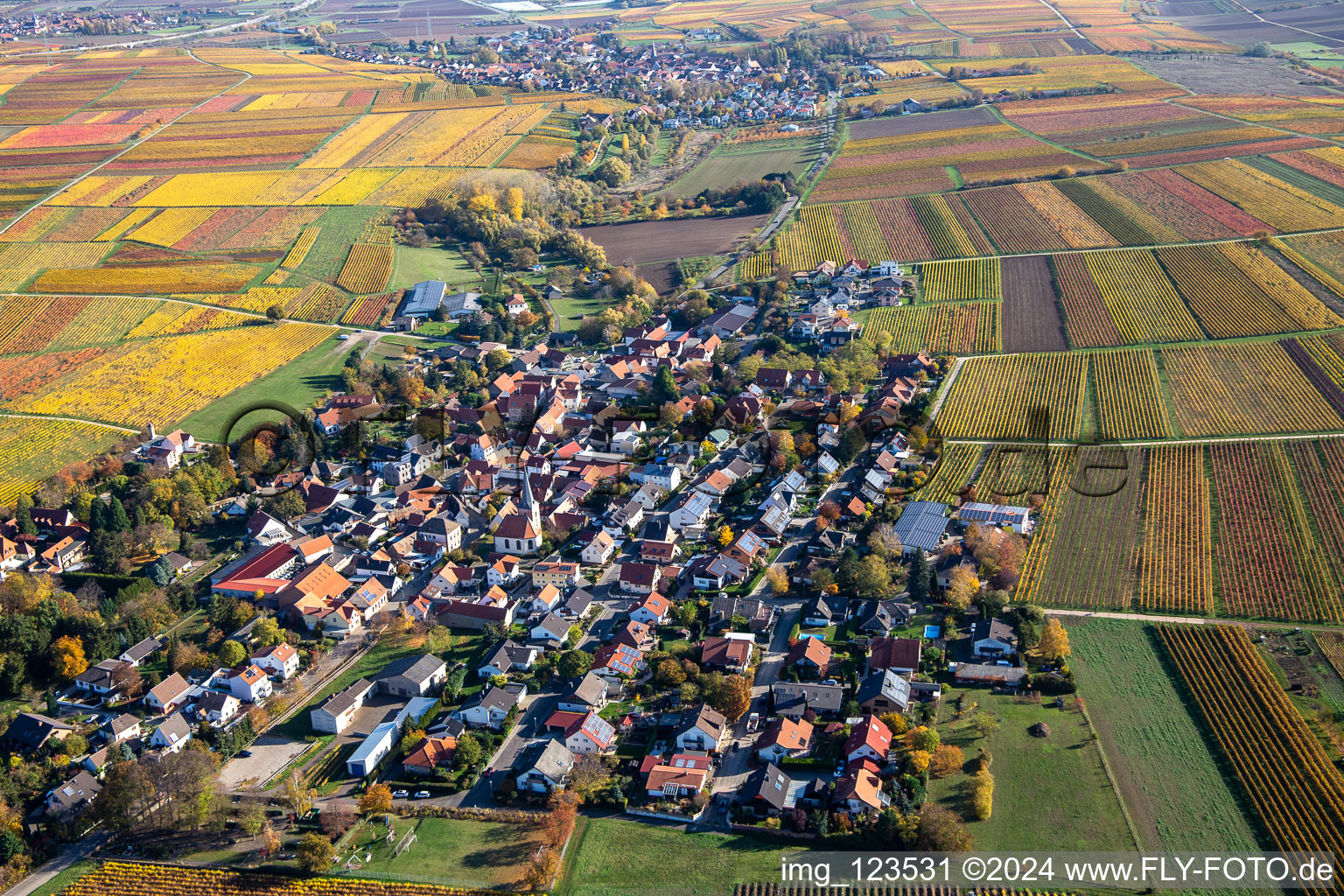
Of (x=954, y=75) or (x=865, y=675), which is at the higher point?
(x=954, y=75)

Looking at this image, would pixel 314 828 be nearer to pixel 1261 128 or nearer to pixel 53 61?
pixel 1261 128

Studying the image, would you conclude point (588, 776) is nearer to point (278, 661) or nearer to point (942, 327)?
point (278, 661)

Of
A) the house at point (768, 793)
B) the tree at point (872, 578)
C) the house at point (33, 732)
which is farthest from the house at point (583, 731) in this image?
the house at point (33, 732)

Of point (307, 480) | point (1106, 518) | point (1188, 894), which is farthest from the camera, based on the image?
point (307, 480)

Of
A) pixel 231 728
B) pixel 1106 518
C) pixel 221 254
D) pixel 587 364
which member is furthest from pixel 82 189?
pixel 1106 518

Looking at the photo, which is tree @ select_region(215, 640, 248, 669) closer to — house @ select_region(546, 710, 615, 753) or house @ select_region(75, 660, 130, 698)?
house @ select_region(75, 660, 130, 698)

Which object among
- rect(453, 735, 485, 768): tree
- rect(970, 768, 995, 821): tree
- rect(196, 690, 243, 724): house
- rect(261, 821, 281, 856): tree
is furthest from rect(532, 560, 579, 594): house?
rect(970, 768, 995, 821): tree

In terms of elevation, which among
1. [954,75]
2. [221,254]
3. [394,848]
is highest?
[954,75]
